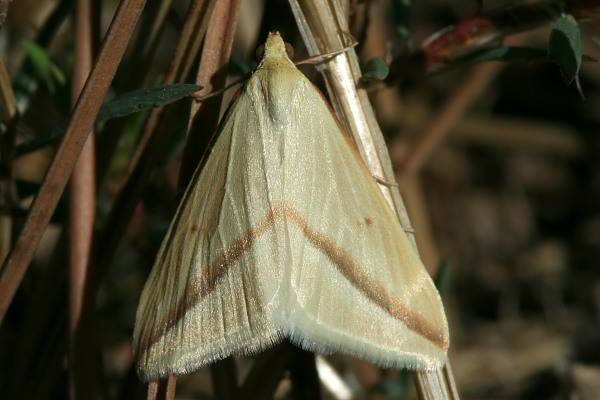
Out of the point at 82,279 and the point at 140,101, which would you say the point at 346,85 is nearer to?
the point at 140,101

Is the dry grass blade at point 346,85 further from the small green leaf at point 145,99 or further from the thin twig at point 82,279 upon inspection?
the thin twig at point 82,279

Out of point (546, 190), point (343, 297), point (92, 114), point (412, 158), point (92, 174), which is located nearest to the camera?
point (92, 114)

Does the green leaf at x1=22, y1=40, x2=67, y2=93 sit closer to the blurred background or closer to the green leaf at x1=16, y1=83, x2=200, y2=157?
the blurred background

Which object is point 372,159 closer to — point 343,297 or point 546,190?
point 343,297

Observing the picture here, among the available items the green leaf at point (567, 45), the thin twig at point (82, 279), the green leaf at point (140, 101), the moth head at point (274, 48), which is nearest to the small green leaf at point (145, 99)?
the green leaf at point (140, 101)

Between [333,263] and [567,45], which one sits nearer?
[567,45]

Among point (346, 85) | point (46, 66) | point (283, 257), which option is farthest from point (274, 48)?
point (46, 66)

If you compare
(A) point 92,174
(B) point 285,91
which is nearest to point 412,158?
(B) point 285,91
